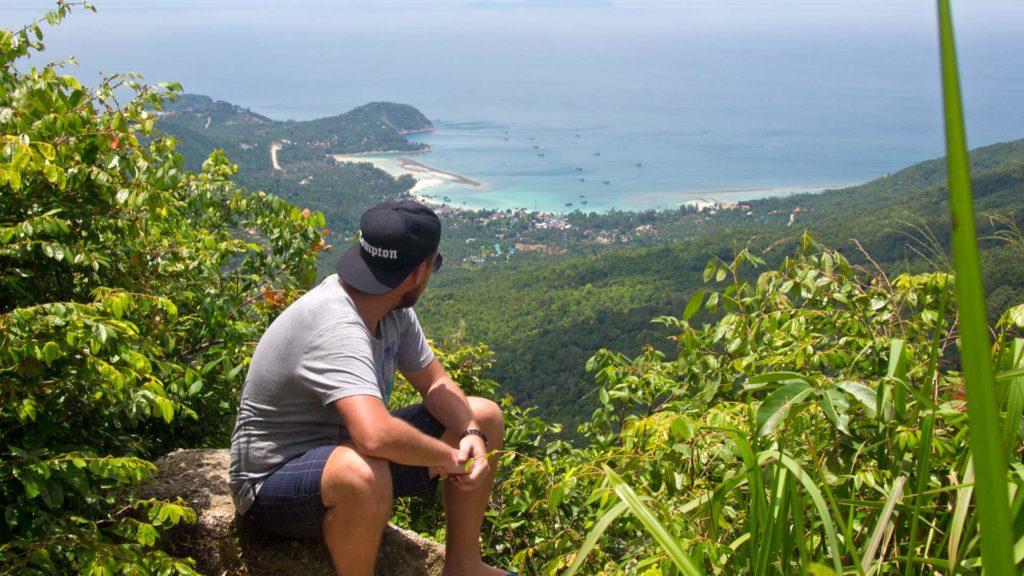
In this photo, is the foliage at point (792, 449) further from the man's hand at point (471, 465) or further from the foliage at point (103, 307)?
the foliage at point (103, 307)

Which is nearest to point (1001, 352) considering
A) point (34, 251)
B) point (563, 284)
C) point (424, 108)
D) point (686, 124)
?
point (34, 251)

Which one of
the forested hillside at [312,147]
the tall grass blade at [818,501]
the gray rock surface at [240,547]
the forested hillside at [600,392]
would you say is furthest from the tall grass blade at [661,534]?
the forested hillside at [312,147]

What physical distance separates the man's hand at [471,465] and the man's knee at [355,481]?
24cm

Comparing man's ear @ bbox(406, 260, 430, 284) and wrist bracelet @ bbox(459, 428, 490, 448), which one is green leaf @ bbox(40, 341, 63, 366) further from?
wrist bracelet @ bbox(459, 428, 490, 448)

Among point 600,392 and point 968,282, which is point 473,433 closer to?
point 600,392

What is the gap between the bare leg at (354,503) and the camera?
1863mm

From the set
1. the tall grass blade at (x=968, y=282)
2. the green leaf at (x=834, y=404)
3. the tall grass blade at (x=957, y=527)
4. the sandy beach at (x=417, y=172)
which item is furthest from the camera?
the sandy beach at (x=417, y=172)

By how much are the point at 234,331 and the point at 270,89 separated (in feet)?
350

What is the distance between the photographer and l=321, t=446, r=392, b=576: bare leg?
6.11 feet

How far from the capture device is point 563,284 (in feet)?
89.6

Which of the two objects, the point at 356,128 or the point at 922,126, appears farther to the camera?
the point at 922,126

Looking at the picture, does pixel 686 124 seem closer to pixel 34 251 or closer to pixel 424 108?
pixel 424 108

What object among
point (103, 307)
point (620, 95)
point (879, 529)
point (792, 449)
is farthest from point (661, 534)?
point (620, 95)

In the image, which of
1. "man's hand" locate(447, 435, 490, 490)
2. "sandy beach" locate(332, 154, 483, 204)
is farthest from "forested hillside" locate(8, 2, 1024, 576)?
"sandy beach" locate(332, 154, 483, 204)
